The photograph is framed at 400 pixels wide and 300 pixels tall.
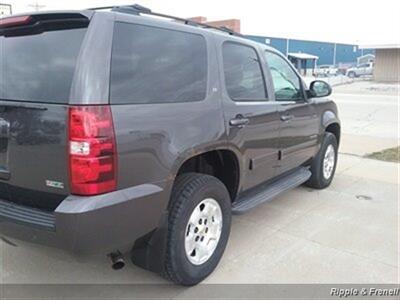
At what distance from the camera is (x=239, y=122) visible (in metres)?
3.53

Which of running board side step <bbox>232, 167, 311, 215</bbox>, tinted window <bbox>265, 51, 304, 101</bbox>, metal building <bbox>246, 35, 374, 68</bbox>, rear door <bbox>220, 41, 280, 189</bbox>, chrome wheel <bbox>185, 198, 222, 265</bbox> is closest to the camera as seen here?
chrome wheel <bbox>185, 198, 222, 265</bbox>

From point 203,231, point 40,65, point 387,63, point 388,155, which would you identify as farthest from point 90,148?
point 387,63

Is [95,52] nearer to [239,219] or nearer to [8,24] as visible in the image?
[8,24]

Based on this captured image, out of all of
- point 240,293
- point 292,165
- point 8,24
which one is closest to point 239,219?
point 292,165

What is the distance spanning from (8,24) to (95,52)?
0.81 metres

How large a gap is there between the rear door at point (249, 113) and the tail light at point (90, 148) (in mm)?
1240

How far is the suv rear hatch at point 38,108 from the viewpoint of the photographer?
8.00 ft

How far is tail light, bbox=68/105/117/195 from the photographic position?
7.74ft

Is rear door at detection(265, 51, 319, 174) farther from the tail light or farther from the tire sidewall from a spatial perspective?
the tail light

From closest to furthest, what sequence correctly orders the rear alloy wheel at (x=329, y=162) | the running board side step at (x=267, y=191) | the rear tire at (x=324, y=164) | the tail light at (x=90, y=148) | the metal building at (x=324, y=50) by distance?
the tail light at (x=90, y=148)
the running board side step at (x=267, y=191)
the rear tire at (x=324, y=164)
the rear alloy wheel at (x=329, y=162)
the metal building at (x=324, y=50)

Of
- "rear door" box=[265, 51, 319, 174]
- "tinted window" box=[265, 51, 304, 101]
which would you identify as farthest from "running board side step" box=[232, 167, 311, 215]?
"tinted window" box=[265, 51, 304, 101]

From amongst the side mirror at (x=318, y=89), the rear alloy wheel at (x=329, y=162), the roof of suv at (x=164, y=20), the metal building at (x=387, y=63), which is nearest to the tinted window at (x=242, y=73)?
the roof of suv at (x=164, y=20)

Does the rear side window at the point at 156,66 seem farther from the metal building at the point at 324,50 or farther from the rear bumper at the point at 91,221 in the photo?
the metal building at the point at 324,50

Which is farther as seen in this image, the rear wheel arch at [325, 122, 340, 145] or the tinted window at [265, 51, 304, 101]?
the rear wheel arch at [325, 122, 340, 145]
